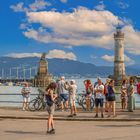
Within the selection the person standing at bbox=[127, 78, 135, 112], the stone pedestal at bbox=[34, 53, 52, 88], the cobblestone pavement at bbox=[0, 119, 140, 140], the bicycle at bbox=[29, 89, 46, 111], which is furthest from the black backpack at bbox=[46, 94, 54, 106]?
the stone pedestal at bbox=[34, 53, 52, 88]

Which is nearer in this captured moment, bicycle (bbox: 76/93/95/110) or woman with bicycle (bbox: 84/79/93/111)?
woman with bicycle (bbox: 84/79/93/111)

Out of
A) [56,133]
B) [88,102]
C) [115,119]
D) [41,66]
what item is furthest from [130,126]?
[41,66]

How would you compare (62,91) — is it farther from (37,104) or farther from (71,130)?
(71,130)

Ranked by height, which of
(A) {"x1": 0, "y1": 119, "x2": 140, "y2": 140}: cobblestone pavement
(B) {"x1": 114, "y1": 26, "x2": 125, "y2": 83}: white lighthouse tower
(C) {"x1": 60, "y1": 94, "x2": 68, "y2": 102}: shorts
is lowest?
(A) {"x1": 0, "y1": 119, "x2": 140, "y2": 140}: cobblestone pavement

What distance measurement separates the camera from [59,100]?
82.5ft

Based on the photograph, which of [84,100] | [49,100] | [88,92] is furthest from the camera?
[84,100]

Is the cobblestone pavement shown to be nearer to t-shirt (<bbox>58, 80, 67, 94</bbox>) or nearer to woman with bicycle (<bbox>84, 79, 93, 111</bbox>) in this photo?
t-shirt (<bbox>58, 80, 67, 94</bbox>)

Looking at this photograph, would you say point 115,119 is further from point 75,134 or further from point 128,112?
point 75,134

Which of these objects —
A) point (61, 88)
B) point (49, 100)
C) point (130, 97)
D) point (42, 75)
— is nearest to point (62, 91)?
point (61, 88)

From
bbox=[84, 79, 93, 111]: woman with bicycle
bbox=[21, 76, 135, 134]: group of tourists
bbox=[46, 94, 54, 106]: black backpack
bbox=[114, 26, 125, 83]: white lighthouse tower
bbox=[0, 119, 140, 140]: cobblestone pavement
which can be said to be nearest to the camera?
bbox=[0, 119, 140, 140]: cobblestone pavement

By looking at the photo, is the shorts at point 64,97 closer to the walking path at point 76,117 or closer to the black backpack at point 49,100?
the walking path at point 76,117

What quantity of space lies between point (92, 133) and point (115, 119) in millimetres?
4574

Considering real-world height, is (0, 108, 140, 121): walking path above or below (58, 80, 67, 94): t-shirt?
below

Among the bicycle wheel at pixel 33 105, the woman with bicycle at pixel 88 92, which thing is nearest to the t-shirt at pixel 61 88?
the woman with bicycle at pixel 88 92
